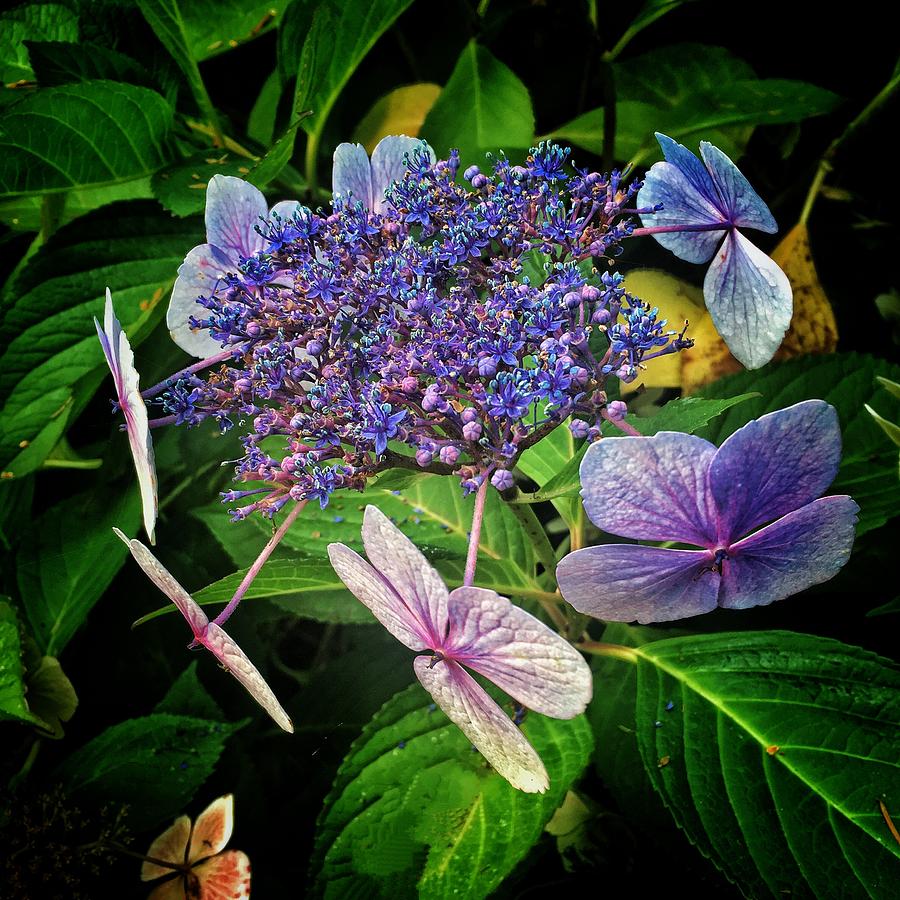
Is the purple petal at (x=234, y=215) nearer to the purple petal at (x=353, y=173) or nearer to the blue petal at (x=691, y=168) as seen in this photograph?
the purple petal at (x=353, y=173)

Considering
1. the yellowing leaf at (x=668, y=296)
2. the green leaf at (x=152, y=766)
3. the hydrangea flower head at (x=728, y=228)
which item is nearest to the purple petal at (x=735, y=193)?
the hydrangea flower head at (x=728, y=228)

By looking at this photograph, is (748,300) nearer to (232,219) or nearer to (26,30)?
(232,219)

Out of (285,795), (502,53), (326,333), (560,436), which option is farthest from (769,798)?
(502,53)

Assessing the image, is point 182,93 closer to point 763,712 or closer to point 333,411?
point 333,411

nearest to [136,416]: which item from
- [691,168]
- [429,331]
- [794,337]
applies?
[429,331]

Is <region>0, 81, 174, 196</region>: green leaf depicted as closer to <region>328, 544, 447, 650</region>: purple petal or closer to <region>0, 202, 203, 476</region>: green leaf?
<region>0, 202, 203, 476</region>: green leaf

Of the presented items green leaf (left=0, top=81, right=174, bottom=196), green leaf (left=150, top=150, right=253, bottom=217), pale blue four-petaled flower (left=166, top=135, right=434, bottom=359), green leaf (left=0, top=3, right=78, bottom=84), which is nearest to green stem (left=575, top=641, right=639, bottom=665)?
pale blue four-petaled flower (left=166, top=135, right=434, bottom=359)
